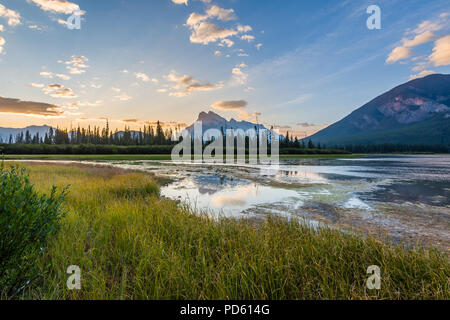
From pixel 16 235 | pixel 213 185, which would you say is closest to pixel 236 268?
pixel 16 235

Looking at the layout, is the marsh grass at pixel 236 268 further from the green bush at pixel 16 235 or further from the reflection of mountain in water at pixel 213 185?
the reflection of mountain in water at pixel 213 185

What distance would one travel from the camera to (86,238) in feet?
18.7

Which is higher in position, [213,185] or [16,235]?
[16,235]

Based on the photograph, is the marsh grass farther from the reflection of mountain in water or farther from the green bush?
the reflection of mountain in water

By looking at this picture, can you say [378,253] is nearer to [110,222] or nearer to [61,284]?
[61,284]

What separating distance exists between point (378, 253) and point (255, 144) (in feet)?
366

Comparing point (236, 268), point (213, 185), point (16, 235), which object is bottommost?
point (213, 185)

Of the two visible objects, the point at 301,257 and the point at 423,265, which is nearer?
the point at 423,265

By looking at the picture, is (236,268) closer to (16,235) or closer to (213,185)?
(16,235)

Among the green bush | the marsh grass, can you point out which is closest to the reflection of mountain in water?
the marsh grass

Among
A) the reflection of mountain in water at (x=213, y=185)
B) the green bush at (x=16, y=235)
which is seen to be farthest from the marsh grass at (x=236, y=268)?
the reflection of mountain in water at (x=213, y=185)

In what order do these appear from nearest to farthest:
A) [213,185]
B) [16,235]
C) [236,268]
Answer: [16,235] → [236,268] → [213,185]
